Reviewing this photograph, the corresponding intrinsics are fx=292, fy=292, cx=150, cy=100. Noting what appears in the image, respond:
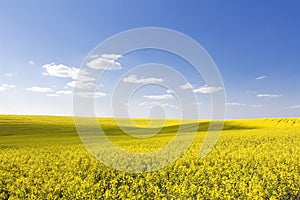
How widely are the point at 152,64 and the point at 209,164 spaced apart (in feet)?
31.1

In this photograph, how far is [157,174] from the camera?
13992 mm

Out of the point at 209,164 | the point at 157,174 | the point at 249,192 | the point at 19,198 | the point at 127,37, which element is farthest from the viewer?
the point at 127,37

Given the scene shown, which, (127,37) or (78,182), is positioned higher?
(127,37)

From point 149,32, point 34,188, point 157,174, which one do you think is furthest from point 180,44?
point 34,188

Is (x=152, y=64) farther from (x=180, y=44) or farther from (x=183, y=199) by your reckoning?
(x=183, y=199)

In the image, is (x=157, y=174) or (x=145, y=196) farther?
(x=157, y=174)

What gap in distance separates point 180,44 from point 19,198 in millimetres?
15174

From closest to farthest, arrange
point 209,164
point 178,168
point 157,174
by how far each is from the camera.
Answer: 1. point 157,174
2. point 178,168
3. point 209,164

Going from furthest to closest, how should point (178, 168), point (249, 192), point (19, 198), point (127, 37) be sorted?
point (127, 37) < point (178, 168) < point (19, 198) < point (249, 192)

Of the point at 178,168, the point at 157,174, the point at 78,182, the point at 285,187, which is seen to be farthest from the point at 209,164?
the point at 78,182

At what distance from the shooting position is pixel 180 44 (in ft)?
71.2

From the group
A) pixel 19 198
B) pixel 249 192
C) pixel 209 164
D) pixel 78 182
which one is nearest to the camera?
pixel 249 192

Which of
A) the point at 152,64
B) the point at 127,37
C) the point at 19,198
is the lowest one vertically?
the point at 19,198

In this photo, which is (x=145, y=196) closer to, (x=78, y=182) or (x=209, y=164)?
(x=78, y=182)
